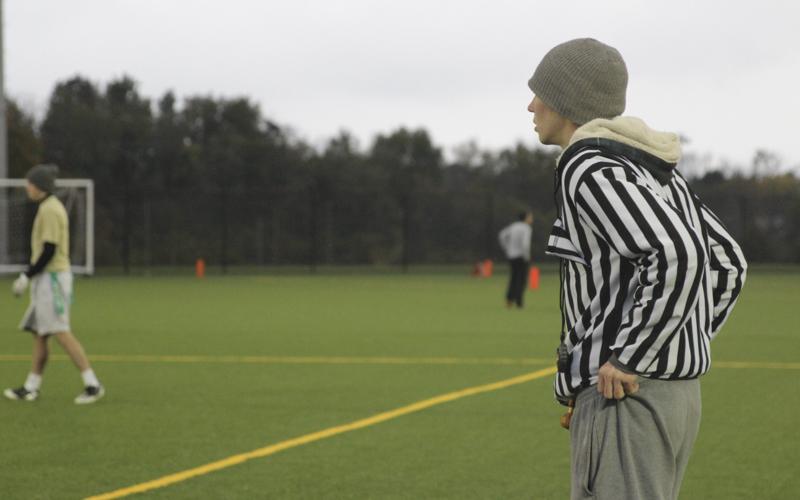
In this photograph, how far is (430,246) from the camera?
168 feet

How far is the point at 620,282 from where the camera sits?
144 inches

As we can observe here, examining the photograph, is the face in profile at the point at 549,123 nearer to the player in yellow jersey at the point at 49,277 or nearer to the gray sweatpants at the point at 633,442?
the gray sweatpants at the point at 633,442

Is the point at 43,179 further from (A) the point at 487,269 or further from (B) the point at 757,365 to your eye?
(A) the point at 487,269

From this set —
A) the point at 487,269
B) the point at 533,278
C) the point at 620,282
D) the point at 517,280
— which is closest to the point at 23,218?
the point at 487,269

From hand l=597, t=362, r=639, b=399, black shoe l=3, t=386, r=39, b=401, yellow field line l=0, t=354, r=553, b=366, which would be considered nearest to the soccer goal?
yellow field line l=0, t=354, r=553, b=366

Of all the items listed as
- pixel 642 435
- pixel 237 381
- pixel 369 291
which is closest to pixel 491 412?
pixel 237 381

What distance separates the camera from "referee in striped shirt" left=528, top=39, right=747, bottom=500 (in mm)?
3549

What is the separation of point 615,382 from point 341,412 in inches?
295

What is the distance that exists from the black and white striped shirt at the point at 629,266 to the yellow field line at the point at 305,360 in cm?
1114

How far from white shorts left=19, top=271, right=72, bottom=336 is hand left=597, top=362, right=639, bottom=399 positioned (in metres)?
8.38

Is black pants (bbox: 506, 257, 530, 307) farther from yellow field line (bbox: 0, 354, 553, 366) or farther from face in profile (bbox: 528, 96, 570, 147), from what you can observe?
face in profile (bbox: 528, 96, 570, 147)

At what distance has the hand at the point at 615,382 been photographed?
357cm

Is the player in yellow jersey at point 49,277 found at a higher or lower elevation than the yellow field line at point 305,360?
higher

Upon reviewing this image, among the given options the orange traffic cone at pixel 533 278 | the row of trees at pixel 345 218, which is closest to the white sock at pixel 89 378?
the orange traffic cone at pixel 533 278
